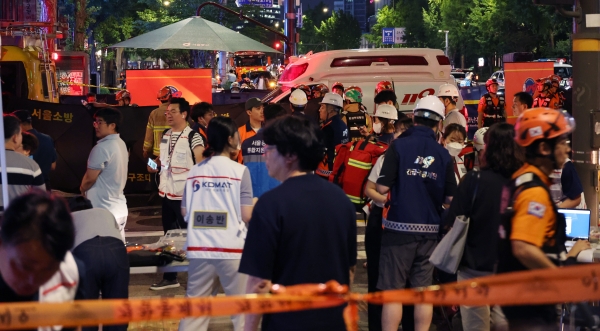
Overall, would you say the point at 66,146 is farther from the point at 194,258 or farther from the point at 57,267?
the point at 57,267

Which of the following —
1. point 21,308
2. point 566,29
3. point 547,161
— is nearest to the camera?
point 21,308

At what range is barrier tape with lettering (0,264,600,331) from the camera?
147 inches

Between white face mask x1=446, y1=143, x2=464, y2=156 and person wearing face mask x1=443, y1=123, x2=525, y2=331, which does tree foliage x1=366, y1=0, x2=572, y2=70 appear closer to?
white face mask x1=446, y1=143, x2=464, y2=156

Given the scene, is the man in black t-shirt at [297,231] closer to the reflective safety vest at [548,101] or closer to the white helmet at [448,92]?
the white helmet at [448,92]

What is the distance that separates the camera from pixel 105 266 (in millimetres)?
5504

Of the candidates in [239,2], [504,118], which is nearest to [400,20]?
[239,2]

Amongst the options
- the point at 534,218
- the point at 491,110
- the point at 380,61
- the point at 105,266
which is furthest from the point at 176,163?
the point at 380,61

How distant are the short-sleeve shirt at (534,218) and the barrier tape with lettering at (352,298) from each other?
23 cm

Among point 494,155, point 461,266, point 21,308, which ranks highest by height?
point 494,155

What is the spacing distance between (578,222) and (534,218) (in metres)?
3.01

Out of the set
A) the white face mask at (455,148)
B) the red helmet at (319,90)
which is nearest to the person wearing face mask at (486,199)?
the white face mask at (455,148)

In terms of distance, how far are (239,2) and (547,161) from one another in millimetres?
51741

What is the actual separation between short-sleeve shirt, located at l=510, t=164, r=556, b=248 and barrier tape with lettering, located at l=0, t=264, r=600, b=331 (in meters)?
0.23

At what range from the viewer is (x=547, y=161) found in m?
4.27
